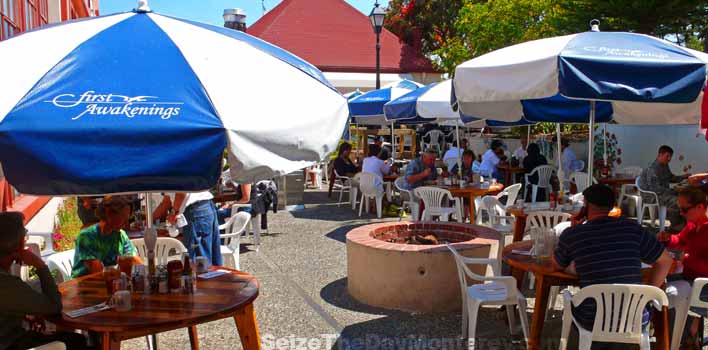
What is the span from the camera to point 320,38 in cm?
3284

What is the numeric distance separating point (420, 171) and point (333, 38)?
24.0m

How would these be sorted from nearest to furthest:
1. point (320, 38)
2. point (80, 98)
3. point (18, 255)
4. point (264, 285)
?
point (80, 98) → point (18, 255) → point (264, 285) → point (320, 38)

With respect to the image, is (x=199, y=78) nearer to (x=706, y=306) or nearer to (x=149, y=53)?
(x=149, y=53)

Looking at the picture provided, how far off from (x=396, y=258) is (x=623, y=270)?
2.33 m

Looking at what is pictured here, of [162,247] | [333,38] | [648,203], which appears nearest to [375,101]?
[648,203]

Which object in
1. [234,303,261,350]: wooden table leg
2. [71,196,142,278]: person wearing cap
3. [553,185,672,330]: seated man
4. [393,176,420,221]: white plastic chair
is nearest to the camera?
[234,303,261,350]: wooden table leg

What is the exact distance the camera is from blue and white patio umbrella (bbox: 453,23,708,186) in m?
4.31

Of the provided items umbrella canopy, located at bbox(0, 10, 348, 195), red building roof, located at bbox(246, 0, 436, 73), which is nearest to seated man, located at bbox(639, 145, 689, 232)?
umbrella canopy, located at bbox(0, 10, 348, 195)

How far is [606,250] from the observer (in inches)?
164

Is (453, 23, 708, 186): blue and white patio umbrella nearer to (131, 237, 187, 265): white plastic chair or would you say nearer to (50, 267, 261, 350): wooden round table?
(50, 267, 261, 350): wooden round table

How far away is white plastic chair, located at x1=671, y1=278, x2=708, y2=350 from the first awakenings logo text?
12.9ft

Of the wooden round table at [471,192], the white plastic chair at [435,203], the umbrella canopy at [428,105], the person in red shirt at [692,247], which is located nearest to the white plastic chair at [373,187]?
the umbrella canopy at [428,105]

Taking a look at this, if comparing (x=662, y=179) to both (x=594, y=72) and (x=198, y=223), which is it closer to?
(x=594, y=72)

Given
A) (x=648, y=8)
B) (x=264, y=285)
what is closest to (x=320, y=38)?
(x=648, y=8)
